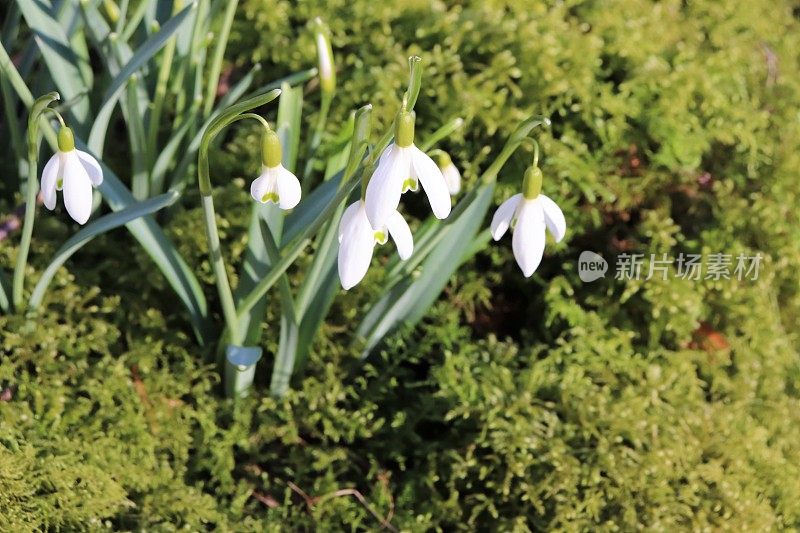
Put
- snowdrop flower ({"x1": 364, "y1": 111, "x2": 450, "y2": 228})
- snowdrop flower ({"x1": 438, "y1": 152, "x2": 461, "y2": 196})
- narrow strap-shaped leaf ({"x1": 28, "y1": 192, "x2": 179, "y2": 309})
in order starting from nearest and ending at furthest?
snowdrop flower ({"x1": 364, "y1": 111, "x2": 450, "y2": 228}) < narrow strap-shaped leaf ({"x1": 28, "y1": 192, "x2": 179, "y2": 309}) < snowdrop flower ({"x1": 438, "y1": 152, "x2": 461, "y2": 196})

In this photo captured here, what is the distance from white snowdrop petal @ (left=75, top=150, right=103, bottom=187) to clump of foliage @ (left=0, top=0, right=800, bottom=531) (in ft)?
1.17

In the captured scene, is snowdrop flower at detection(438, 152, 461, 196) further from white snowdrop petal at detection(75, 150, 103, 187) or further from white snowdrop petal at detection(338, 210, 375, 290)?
white snowdrop petal at detection(75, 150, 103, 187)

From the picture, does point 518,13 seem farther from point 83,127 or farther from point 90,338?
point 90,338

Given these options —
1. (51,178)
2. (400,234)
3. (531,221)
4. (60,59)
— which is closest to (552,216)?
(531,221)

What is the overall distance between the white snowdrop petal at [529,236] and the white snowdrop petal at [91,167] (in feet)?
1.56

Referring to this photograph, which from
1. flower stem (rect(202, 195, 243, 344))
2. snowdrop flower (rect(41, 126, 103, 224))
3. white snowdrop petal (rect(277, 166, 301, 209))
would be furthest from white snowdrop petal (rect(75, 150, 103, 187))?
white snowdrop petal (rect(277, 166, 301, 209))

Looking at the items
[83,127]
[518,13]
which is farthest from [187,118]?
[518,13]

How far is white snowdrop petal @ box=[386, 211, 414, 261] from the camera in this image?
86 centimetres

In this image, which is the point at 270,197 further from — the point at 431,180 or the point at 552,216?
the point at 552,216

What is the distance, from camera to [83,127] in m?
1.29

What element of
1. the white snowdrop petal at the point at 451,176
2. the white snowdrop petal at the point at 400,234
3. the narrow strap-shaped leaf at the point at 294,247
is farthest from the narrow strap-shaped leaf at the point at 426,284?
the white snowdrop petal at the point at 400,234

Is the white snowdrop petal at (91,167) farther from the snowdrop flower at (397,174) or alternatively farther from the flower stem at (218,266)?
the snowdrop flower at (397,174)

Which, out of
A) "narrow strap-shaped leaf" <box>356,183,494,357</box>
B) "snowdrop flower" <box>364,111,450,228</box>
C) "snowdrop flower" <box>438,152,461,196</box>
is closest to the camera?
"snowdrop flower" <box>364,111,450,228</box>

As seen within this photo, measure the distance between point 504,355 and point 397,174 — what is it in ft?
2.19
